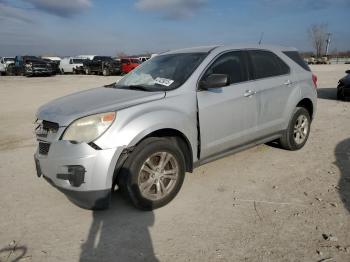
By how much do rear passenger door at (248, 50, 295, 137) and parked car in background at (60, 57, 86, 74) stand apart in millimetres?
Answer: 30763

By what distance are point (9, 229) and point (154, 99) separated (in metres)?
2.03

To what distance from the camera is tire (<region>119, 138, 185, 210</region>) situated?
3557mm

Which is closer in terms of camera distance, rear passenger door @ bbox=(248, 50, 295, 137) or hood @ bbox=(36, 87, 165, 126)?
hood @ bbox=(36, 87, 165, 126)

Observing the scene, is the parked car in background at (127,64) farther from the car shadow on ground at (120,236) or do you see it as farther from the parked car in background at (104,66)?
the car shadow on ground at (120,236)

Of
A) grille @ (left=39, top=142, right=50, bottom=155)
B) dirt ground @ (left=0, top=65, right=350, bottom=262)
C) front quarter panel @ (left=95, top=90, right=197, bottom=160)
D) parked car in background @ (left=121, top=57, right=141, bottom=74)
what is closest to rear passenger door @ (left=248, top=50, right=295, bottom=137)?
dirt ground @ (left=0, top=65, right=350, bottom=262)

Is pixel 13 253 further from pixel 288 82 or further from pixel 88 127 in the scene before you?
pixel 288 82

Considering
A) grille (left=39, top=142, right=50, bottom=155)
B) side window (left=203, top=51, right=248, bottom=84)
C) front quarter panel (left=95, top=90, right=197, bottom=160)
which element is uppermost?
side window (left=203, top=51, right=248, bottom=84)

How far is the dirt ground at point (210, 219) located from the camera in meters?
3.06

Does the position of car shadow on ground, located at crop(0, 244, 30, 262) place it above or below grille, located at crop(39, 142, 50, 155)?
below

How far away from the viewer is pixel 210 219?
11.9ft

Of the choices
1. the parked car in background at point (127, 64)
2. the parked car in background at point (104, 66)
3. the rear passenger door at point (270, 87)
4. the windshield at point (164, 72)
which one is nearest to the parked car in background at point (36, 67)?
the parked car in background at point (104, 66)

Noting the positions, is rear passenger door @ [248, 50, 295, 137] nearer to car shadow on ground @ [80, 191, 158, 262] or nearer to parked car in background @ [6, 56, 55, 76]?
car shadow on ground @ [80, 191, 158, 262]

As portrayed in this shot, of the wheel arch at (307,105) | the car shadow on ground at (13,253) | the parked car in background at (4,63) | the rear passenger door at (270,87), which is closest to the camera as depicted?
the car shadow on ground at (13,253)

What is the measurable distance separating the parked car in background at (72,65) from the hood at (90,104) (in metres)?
31.1
